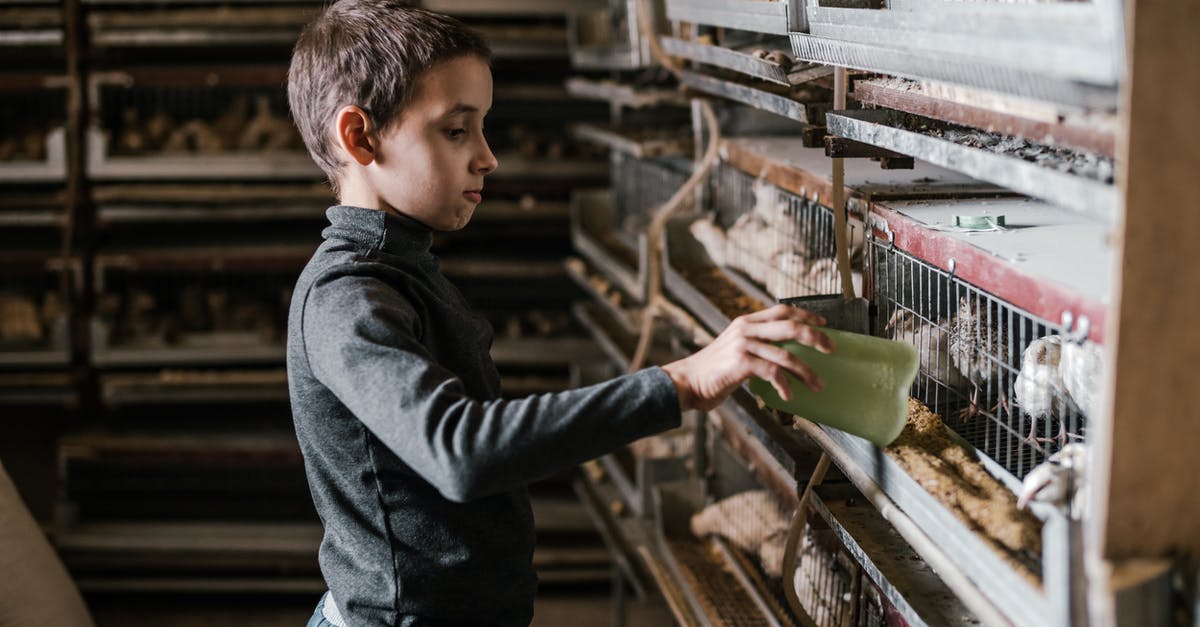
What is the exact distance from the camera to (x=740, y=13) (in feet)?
5.56

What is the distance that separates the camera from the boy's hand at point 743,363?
3.47 ft

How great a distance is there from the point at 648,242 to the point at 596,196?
1091 mm

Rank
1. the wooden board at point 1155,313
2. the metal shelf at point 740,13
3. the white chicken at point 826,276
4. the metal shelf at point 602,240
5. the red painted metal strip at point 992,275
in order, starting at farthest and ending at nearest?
the metal shelf at point 602,240
the white chicken at point 826,276
the metal shelf at point 740,13
the red painted metal strip at point 992,275
the wooden board at point 1155,313

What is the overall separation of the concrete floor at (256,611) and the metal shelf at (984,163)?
2.49 metres

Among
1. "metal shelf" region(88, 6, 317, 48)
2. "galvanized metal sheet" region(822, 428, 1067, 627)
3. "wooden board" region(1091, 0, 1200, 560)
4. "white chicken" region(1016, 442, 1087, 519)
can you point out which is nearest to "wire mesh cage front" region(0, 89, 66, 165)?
"metal shelf" region(88, 6, 317, 48)

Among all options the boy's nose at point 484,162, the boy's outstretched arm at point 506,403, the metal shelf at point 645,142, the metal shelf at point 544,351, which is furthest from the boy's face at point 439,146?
the metal shelf at point 544,351

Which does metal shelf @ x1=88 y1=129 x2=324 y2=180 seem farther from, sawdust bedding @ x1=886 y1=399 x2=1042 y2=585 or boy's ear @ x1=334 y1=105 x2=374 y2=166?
sawdust bedding @ x1=886 y1=399 x2=1042 y2=585

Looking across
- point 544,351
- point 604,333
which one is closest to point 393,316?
point 604,333

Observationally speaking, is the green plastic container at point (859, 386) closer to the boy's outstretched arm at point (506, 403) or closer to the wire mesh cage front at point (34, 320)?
the boy's outstretched arm at point (506, 403)

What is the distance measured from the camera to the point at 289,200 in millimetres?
3639

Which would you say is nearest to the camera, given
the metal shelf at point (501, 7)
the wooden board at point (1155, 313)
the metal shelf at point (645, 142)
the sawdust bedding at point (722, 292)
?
the wooden board at point (1155, 313)

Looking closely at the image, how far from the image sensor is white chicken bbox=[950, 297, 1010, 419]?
132cm

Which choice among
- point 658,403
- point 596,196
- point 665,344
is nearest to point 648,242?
point 665,344

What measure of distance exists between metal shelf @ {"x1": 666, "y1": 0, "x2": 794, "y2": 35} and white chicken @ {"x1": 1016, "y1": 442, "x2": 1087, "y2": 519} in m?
0.70
